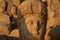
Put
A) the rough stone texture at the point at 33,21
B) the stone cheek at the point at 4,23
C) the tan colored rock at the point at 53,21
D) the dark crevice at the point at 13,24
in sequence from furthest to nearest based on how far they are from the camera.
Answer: the dark crevice at the point at 13,24
the stone cheek at the point at 4,23
the tan colored rock at the point at 53,21
the rough stone texture at the point at 33,21

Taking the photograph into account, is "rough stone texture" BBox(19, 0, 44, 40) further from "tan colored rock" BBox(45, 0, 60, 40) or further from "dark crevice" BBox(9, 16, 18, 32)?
"dark crevice" BBox(9, 16, 18, 32)

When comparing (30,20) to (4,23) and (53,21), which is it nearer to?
(53,21)

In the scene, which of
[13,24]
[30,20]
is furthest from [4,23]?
[30,20]

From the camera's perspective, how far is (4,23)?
1162cm

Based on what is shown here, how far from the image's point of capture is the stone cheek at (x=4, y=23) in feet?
37.2

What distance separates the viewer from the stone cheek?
11.4m

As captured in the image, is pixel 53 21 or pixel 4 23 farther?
pixel 4 23

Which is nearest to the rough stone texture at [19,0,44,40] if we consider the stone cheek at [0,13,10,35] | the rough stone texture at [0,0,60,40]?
the rough stone texture at [0,0,60,40]

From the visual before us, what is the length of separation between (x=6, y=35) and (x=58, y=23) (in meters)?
2.26

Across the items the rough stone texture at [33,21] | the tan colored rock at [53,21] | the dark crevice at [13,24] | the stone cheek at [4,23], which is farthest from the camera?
the dark crevice at [13,24]

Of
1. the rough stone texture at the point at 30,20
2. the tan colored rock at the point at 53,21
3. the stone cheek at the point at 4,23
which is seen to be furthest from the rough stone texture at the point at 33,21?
the stone cheek at the point at 4,23

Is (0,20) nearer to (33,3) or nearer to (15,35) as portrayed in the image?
(15,35)

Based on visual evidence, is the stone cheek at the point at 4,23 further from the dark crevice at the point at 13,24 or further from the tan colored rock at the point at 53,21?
the tan colored rock at the point at 53,21

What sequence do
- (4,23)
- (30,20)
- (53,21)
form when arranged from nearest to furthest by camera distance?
1. (30,20)
2. (53,21)
3. (4,23)
